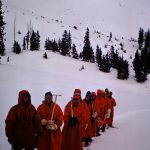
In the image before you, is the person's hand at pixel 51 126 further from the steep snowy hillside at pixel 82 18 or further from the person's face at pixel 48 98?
the steep snowy hillside at pixel 82 18

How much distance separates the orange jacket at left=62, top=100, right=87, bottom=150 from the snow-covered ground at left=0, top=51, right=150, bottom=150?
4.92 feet

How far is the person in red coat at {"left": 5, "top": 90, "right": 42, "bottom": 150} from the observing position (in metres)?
5.66

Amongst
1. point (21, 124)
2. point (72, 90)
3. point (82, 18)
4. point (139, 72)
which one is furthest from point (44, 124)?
point (82, 18)

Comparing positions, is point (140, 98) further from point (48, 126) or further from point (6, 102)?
point (48, 126)

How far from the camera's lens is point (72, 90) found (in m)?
26.1

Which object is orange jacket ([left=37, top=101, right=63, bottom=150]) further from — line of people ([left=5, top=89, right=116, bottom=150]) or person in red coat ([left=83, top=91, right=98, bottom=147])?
person in red coat ([left=83, top=91, right=98, bottom=147])

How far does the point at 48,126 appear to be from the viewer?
6332mm

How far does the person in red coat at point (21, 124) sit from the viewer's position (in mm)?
5660

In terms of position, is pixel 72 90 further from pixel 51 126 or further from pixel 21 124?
pixel 21 124

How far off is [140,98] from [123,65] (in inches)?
640

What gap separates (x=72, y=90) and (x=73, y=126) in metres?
18.6

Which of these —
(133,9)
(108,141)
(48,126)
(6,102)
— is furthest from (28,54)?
(133,9)

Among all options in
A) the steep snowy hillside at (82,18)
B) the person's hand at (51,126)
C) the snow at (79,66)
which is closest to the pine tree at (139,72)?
the snow at (79,66)

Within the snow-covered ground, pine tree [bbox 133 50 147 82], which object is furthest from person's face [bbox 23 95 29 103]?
pine tree [bbox 133 50 147 82]
